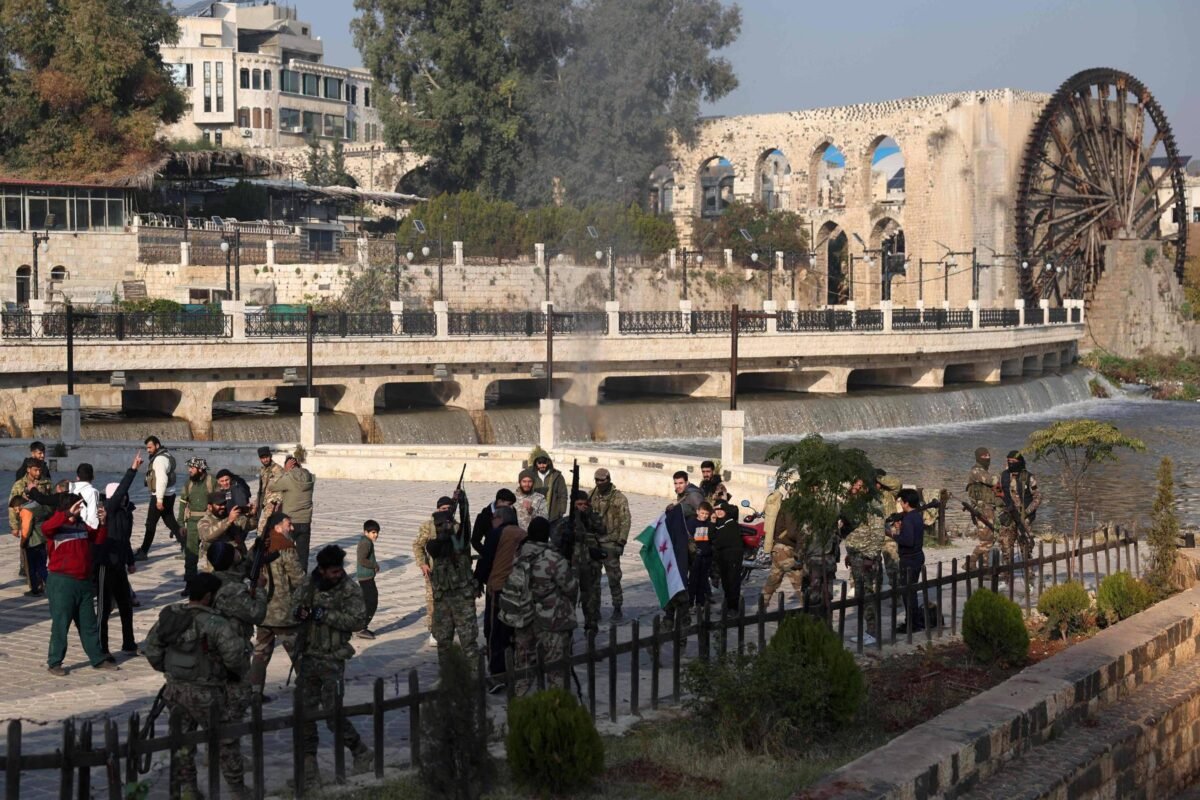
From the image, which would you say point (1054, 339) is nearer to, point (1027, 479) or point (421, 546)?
point (1027, 479)

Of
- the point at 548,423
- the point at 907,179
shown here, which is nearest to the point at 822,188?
the point at 907,179

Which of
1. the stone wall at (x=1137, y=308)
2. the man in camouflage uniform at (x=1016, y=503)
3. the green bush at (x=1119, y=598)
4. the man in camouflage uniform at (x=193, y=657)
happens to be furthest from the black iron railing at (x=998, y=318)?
the man in camouflage uniform at (x=193, y=657)

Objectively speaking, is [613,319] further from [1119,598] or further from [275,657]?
[275,657]

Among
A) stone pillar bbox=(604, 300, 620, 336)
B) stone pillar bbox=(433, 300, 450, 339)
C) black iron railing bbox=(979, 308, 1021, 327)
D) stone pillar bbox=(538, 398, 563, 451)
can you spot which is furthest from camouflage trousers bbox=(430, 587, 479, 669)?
black iron railing bbox=(979, 308, 1021, 327)

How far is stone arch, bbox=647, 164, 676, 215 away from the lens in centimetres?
7738

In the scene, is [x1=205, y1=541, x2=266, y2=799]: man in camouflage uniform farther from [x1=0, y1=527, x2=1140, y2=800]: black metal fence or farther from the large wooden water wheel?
the large wooden water wheel

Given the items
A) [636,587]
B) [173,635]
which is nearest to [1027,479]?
[636,587]

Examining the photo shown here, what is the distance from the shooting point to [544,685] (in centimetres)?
918

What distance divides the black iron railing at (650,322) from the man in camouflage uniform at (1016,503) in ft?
90.1

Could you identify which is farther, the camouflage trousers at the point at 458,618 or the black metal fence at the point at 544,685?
the camouflage trousers at the point at 458,618

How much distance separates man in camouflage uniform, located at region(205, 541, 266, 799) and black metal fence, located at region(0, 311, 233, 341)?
27.4 meters

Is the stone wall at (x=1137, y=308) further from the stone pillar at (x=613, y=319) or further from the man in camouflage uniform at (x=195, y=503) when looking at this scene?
the man in camouflage uniform at (x=195, y=503)

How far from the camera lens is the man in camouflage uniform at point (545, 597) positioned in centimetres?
995

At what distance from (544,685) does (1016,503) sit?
7.85 meters
